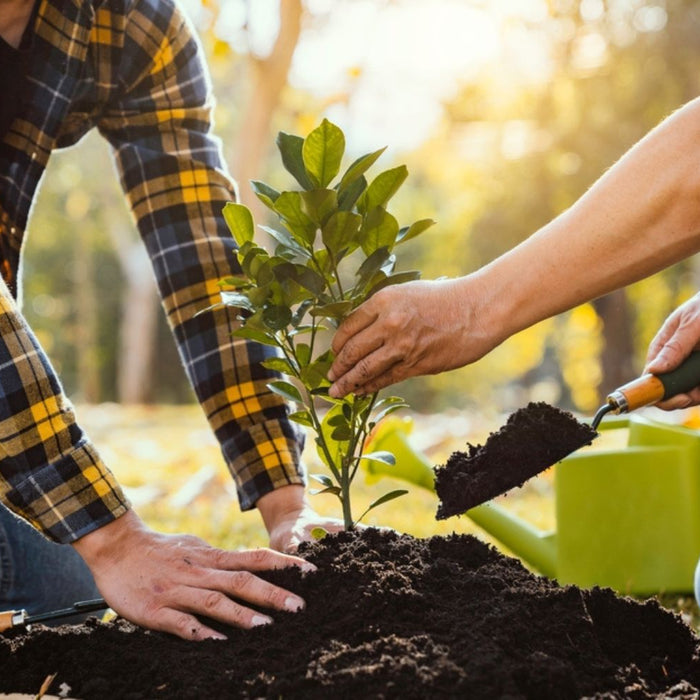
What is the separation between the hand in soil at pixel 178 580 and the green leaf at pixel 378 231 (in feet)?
1.99

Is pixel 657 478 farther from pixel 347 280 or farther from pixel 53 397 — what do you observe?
pixel 347 280

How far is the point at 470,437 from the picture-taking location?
21.7 ft

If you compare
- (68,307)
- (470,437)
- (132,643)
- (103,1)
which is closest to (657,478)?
(132,643)

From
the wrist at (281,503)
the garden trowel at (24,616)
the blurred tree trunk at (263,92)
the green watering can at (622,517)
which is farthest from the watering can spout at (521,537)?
the blurred tree trunk at (263,92)

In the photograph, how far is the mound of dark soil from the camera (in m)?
1.21

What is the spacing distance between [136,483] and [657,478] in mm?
3515

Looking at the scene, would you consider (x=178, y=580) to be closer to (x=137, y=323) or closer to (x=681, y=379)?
(x=681, y=379)

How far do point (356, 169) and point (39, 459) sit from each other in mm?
775

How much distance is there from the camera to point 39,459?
1.55 meters

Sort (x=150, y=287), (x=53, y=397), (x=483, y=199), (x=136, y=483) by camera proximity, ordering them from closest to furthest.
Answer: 1. (x=53, y=397)
2. (x=136, y=483)
3. (x=483, y=199)
4. (x=150, y=287)

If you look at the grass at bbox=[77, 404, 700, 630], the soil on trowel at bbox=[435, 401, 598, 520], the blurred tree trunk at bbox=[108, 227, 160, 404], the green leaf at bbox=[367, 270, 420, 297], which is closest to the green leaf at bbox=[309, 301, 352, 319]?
the green leaf at bbox=[367, 270, 420, 297]

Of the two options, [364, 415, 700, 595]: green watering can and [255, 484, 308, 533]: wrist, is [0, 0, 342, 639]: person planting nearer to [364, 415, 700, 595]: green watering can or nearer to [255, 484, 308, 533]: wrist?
[255, 484, 308, 533]: wrist

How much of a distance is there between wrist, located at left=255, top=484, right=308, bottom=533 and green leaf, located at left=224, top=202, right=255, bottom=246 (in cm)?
67

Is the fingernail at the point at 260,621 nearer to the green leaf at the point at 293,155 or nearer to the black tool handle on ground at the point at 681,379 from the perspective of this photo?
the green leaf at the point at 293,155
